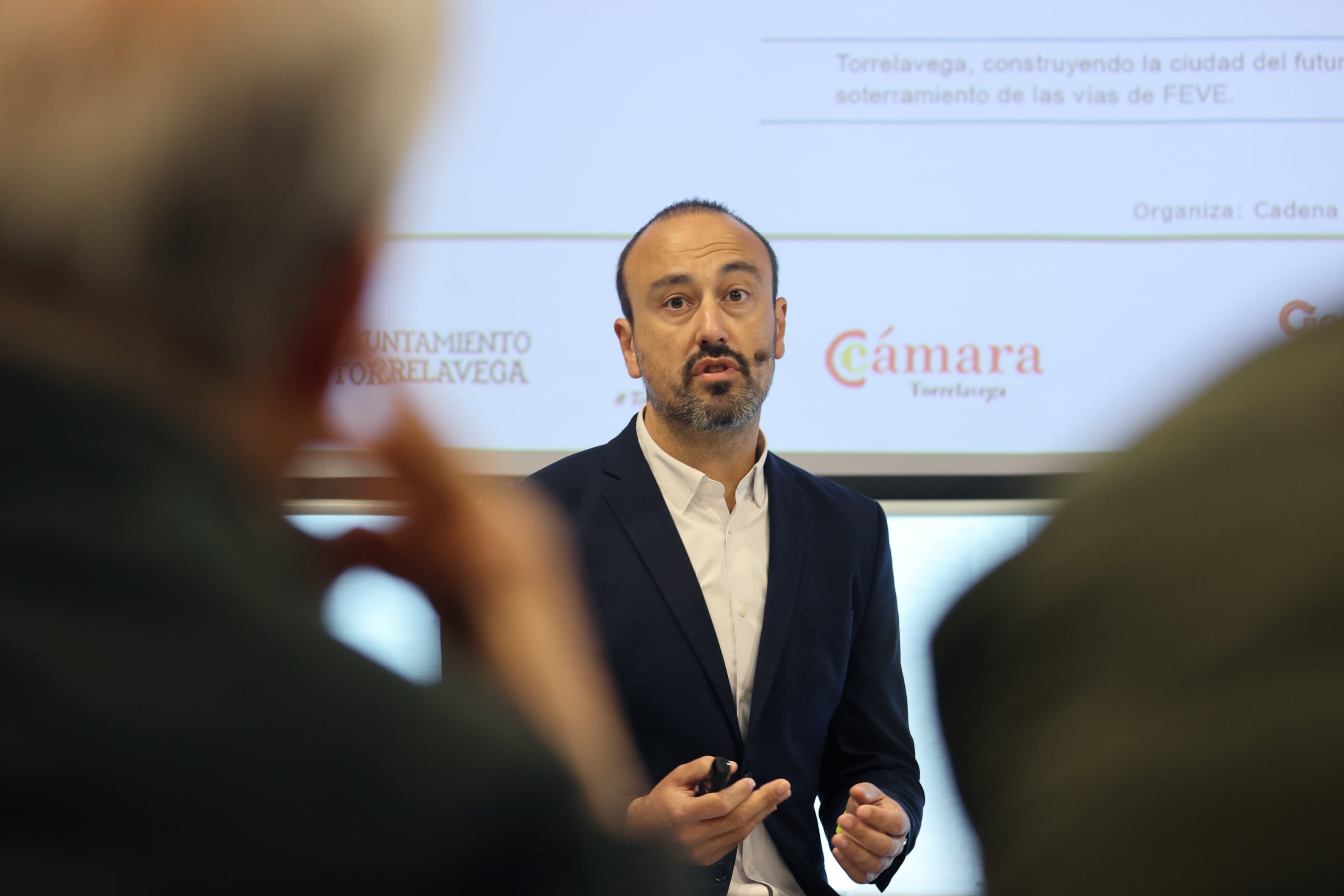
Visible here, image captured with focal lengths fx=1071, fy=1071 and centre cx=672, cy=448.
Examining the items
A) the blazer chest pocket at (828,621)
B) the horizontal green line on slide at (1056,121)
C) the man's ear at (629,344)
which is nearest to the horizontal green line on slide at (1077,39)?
the horizontal green line on slide at (1056,121)

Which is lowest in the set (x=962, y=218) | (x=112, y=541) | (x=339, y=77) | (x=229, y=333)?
(x=112, y=541)

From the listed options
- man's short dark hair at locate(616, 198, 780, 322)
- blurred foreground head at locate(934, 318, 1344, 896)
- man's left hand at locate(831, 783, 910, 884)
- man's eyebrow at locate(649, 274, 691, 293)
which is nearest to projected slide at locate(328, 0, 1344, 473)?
man's short dark hair at locate(616, 198, 780, 322)

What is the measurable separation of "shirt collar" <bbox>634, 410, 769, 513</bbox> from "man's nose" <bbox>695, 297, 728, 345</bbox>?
213 millimetres

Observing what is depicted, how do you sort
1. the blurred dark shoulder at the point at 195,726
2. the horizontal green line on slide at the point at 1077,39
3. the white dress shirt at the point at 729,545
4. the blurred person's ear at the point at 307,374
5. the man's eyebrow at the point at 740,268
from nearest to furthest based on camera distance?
1. the blurred dark shoulder at the point at 195,726
2. the blurred person's ear at the point at 307,374
3. the white dress shirt at the point at 729,545
4. the man's eyebrow at the point at 740,268
5. the horizontal green line on slide at the point at 1077,39

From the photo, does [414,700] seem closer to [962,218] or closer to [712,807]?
[712,807]

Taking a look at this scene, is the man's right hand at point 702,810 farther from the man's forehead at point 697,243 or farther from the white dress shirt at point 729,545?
the man's forehead at point 697,243

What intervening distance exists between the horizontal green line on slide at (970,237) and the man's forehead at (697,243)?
501 millimetres

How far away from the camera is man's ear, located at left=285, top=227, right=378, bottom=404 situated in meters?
0.53

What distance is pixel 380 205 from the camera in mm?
544

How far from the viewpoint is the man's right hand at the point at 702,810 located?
147 cm

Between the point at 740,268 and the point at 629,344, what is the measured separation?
0.26m

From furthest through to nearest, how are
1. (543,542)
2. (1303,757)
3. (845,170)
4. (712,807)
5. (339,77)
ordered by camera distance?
(845,170) < (712,807) < (543,542) < (339,77) < (1303,757)

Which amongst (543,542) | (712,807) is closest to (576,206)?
(712,807)

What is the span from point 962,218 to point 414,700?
7.57ft
